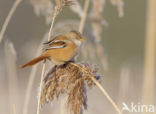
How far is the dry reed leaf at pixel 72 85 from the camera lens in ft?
7.38

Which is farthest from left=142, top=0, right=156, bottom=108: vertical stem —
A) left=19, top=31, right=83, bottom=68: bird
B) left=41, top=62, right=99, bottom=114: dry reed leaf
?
left=19, top=31, right=83, bottom=68: bird

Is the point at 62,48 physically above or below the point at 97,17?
below

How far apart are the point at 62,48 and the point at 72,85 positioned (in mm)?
679

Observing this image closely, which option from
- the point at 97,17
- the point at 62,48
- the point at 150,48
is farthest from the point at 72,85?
the point at 97,17

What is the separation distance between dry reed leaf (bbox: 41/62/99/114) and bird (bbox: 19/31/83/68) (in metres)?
0.23

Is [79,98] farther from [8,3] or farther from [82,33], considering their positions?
[8,3]

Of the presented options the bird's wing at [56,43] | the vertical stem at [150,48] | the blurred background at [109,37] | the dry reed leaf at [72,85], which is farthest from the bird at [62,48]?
the blurred background at [109,37]

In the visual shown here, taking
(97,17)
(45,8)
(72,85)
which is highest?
A: (45,8)

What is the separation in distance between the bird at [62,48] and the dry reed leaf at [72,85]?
0.76ft

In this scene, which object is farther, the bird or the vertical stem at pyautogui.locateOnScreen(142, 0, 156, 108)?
the bird

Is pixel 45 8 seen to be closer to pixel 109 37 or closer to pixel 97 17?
pixel 97 17

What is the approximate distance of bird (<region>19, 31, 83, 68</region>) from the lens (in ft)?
8.87

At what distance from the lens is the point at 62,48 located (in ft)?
9.59

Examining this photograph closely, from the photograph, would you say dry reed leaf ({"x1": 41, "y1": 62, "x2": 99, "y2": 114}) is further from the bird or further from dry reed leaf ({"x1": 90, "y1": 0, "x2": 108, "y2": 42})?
dry reed leaf ({"x1": 90, "y1": 0, "x2": 108, "y2": 42})
